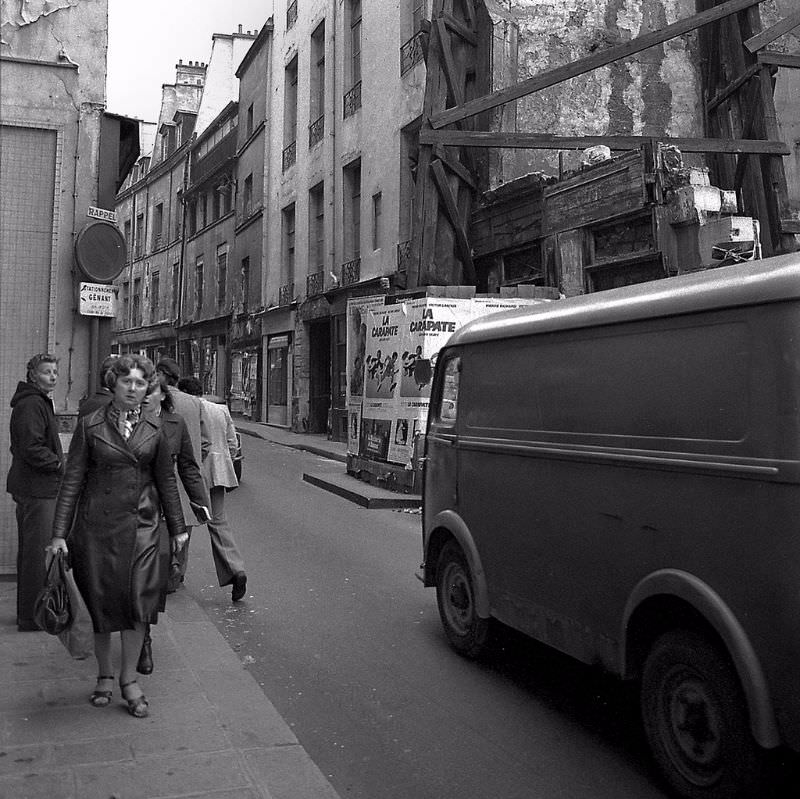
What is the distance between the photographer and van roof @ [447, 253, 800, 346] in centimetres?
337

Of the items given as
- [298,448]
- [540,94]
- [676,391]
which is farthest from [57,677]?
[298,448]

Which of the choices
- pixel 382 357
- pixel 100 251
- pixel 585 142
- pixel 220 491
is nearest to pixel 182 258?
pixel 382 357

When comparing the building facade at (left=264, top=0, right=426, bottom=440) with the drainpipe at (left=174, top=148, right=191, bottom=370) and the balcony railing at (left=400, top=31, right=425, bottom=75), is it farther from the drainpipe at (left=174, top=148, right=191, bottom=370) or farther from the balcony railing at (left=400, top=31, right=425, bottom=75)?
the drainpipe at (left=174, top=148, right=191, bottom=370)

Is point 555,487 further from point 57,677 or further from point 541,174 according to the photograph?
point 541,174

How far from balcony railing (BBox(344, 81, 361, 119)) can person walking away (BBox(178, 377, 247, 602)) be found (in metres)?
17.8

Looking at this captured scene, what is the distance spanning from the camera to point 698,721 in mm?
3631

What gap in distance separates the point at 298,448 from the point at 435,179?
28.9ft

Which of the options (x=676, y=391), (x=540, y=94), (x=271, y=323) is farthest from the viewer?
(x=271, y=323)

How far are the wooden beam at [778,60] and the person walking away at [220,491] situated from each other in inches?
405

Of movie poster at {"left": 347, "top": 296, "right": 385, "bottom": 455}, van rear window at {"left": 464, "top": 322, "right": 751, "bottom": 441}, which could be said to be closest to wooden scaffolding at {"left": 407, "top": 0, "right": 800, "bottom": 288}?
movie poster at {"left": 347, "top": 296, "right": 385, "bottom": 455}

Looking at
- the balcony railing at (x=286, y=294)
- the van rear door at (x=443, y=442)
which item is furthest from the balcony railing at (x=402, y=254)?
the van rear door at (x=443, y=442)

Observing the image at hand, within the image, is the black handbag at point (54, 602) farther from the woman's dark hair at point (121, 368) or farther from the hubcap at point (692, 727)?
the hubcap at point (692, 727)

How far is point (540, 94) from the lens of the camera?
16.5m

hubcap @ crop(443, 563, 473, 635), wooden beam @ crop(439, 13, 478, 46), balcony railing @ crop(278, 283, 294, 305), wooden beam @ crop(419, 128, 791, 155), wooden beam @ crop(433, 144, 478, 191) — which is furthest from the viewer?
balcony railing @ crop(278, 283, 294, 305)
